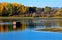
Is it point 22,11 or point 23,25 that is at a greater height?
point 22,11

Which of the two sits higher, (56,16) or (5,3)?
(5,3)

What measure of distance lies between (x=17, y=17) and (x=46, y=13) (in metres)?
3.89

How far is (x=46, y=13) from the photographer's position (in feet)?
76.1

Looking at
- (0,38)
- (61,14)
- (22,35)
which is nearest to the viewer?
(0,38)

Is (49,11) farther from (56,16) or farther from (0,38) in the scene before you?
(0,38)

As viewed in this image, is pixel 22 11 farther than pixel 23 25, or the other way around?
pixel 22 11

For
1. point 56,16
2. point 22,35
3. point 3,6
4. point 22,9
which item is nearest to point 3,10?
point 3,6

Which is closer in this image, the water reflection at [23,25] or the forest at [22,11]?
the water reflection at [23,25]

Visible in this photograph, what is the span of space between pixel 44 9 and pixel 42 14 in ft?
3.63

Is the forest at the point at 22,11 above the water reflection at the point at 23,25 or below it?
above

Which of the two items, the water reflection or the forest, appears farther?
the forest

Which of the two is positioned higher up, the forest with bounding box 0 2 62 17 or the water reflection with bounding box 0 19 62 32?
the forest with bounding box 0 2 62 17

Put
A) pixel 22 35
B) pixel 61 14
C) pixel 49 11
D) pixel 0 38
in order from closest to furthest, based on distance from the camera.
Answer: pixel 0 38
pixel 22 35
pixel 61 14
pixel 49 11

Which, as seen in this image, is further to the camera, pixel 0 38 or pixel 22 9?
pixel 22 9
